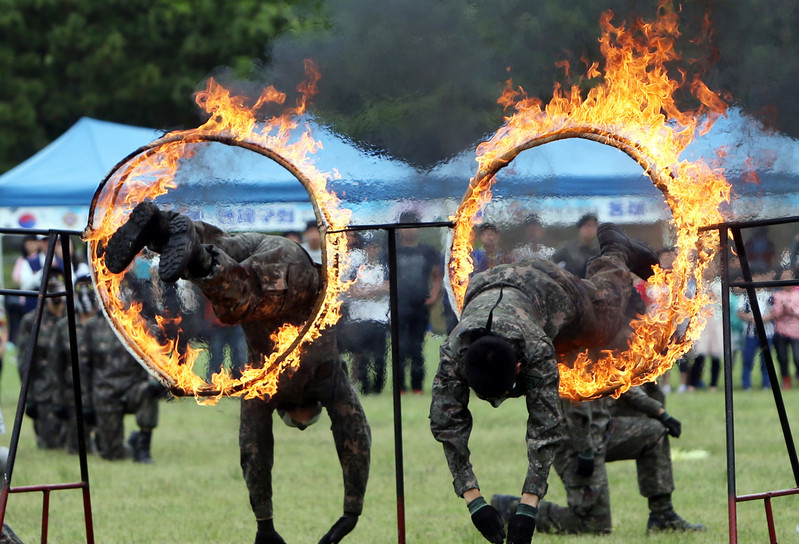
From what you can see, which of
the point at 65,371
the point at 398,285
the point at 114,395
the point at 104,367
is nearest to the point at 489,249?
the point at 398,285

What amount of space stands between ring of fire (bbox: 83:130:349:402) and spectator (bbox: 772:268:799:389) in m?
6.28

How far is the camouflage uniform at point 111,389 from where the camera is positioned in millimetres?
12148

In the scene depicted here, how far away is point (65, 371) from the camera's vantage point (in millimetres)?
12617

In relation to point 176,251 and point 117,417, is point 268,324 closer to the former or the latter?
point 176,251

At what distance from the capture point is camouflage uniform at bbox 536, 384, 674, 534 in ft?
25.8

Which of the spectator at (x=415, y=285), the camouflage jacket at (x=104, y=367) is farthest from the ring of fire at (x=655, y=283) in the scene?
the camouflage jacket at (x=104, y=367)

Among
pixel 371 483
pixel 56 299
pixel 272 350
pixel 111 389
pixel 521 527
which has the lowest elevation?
pixel 371 483

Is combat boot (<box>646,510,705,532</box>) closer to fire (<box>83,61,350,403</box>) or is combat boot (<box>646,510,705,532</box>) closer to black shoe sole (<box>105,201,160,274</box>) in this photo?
fire (<box>83,61,350,403</box>)

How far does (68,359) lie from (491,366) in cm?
772

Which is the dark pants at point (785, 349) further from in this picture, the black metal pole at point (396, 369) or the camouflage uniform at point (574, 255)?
the black metal pole at point (396, 369)

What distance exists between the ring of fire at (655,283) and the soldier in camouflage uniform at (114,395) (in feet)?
20.1

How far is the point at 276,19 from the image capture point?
80.7ft

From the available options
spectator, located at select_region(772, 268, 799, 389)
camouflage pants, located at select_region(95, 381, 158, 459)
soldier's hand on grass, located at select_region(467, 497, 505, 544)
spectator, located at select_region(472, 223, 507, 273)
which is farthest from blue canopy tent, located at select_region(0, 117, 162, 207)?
soldier's hand on grass, located at select_region(467, 497, 505, 544)

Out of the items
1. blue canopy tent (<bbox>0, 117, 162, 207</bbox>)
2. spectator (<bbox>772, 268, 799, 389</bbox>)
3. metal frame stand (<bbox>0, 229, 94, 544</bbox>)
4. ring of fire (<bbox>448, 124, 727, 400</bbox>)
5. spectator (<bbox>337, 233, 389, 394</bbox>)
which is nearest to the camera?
metal frame stand (<bbox>0, 229, 94, 544</bbox>)
